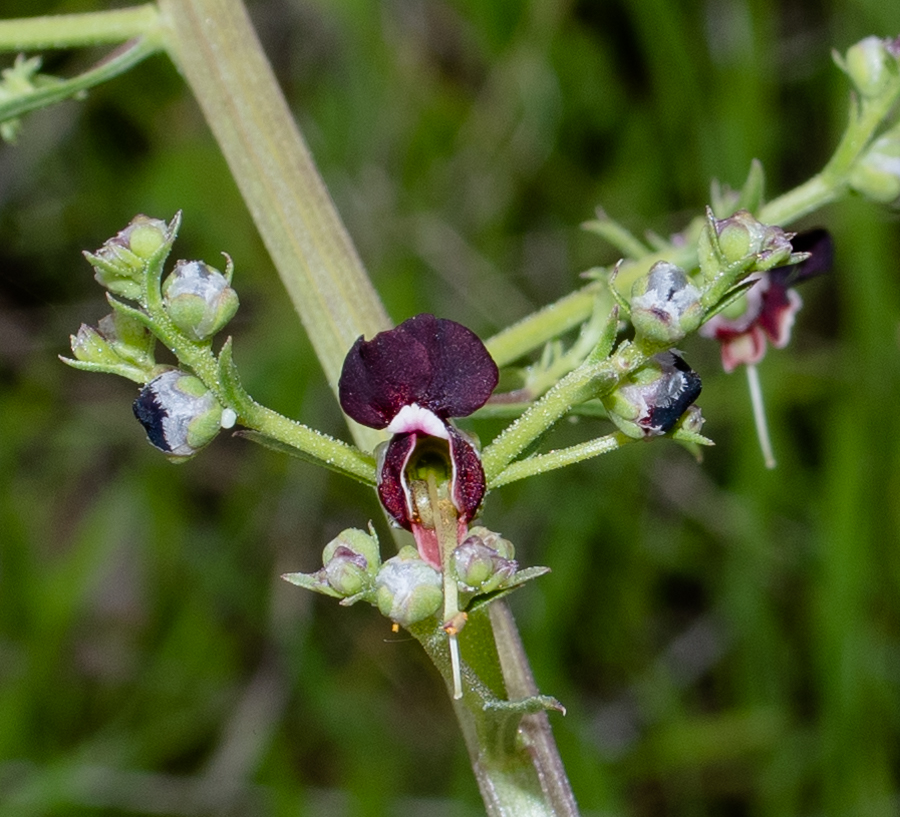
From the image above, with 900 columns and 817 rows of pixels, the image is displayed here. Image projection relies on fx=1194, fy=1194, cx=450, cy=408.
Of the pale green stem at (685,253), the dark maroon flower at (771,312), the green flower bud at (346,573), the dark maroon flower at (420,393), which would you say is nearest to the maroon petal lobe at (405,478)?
the dark maroon flower at (420,393)

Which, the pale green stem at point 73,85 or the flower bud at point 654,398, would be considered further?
the pale green stem at point 73,85

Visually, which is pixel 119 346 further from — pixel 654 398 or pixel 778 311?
pixel 778 311

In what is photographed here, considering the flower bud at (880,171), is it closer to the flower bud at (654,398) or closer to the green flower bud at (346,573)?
the flower bud at (654,398)

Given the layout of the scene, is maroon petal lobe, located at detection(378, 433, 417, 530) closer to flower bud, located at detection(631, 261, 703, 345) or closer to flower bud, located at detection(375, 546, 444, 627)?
flower bud, located at detection(375, 546, 444, 627)

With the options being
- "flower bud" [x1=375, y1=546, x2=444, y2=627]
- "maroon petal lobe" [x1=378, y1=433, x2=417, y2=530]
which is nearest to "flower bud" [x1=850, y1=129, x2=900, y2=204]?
"maroon petal lobe" [x1=378, y1=433, x2=417, y2=530]

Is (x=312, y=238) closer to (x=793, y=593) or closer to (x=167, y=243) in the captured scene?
(x=167, y=243)

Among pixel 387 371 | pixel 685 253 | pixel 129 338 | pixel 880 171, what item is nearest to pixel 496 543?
pixel 387 371

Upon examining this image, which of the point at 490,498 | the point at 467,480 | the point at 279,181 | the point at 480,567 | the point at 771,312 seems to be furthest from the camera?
the point at 490,498

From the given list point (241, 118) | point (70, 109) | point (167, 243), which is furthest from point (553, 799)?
point (70, 109)
